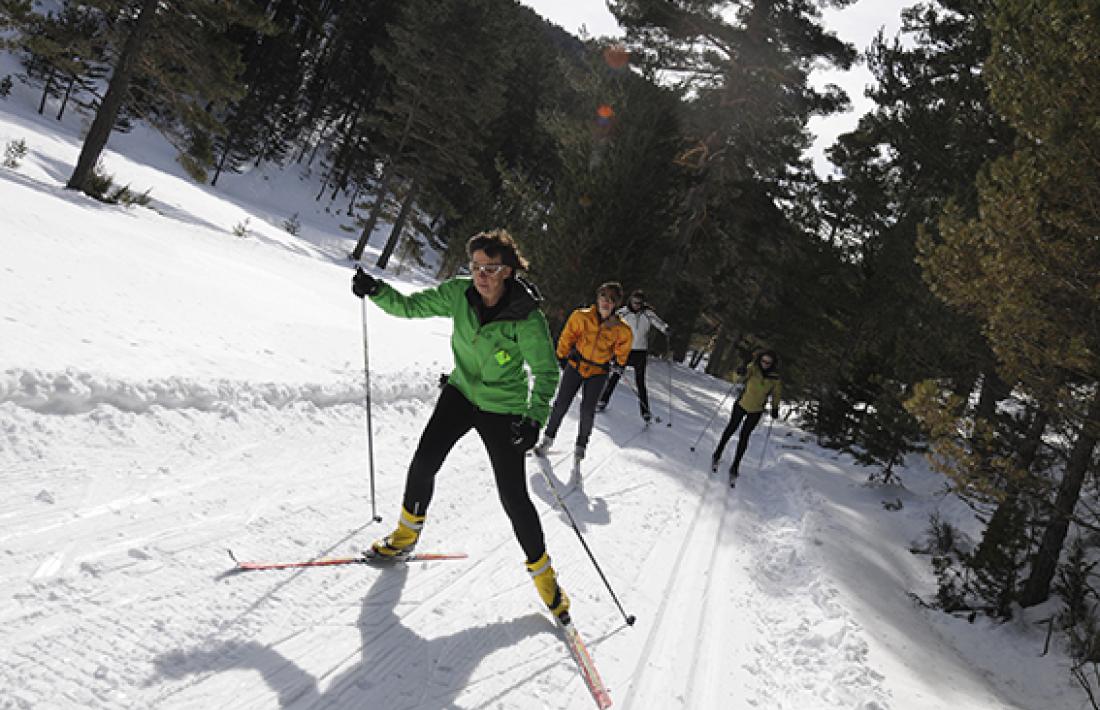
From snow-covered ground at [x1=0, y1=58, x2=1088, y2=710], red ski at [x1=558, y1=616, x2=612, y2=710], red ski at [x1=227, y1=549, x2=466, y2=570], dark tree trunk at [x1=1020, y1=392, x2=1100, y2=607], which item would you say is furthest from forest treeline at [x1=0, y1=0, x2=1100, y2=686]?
red ski at [x1=227, y1=549, x2=466, y2=570]

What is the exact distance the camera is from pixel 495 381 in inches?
149

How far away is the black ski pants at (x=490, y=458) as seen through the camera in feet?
12.4

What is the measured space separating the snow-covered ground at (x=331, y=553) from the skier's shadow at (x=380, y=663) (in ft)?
0.05

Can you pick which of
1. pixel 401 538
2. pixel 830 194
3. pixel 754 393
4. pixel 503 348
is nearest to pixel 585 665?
pixel 401 538

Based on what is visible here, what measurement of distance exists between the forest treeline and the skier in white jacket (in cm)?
182

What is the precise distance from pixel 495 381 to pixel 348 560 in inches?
57.4

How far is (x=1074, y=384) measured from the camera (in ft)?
20.4

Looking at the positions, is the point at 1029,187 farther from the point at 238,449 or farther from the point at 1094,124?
the point at 238,449

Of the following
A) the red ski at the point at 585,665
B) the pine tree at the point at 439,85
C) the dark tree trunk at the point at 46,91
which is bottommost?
the red ski at the point at 585,665

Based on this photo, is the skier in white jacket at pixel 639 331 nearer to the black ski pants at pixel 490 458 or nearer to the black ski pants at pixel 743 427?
the black ski pants at pixel 743 427

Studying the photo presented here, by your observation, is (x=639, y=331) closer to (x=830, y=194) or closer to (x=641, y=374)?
(x=641, y=374)

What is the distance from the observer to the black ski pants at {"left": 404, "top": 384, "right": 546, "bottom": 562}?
3.77m

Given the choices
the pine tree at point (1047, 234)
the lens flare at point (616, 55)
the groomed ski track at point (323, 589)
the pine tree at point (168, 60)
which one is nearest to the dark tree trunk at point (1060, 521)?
the pine tree at point (1047, 234)

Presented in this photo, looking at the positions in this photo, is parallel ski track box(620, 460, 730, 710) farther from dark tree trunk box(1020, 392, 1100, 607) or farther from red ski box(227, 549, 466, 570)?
dark tree trunk box(1020, 392, 1100, 607)
